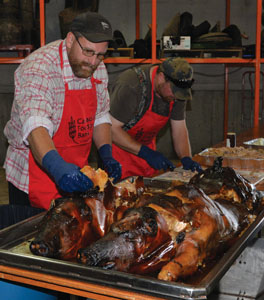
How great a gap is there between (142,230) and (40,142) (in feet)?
3.19

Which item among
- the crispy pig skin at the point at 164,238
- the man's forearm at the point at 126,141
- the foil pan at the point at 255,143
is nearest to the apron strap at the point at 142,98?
the man's forearm at the point at 126,141

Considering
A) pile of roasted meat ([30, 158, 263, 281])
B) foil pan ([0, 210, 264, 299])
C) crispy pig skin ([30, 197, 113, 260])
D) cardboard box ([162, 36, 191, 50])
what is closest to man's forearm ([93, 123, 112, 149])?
pile of roasted meat ([30, 158, 263, 281])

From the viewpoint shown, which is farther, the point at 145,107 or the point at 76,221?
the point at 145,107

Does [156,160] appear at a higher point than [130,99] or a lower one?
lower

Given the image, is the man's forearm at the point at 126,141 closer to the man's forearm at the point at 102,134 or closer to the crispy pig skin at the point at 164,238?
the man's forearm at the point at 102,134

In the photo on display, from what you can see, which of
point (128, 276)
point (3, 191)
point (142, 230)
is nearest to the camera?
point (128, 276)

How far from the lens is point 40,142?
2246 millimetres

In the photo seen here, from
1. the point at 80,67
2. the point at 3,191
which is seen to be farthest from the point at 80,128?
the point at 3,191

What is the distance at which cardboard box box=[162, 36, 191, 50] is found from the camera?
579cm

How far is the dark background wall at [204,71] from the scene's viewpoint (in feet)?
28.9

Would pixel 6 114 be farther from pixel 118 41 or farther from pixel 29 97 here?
pixel 29 97

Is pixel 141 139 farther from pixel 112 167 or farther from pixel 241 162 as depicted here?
pixel 112 167

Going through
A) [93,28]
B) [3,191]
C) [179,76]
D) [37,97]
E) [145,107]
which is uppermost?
[93,28]

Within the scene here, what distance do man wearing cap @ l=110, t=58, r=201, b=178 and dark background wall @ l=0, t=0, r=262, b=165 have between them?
5.06 meters
